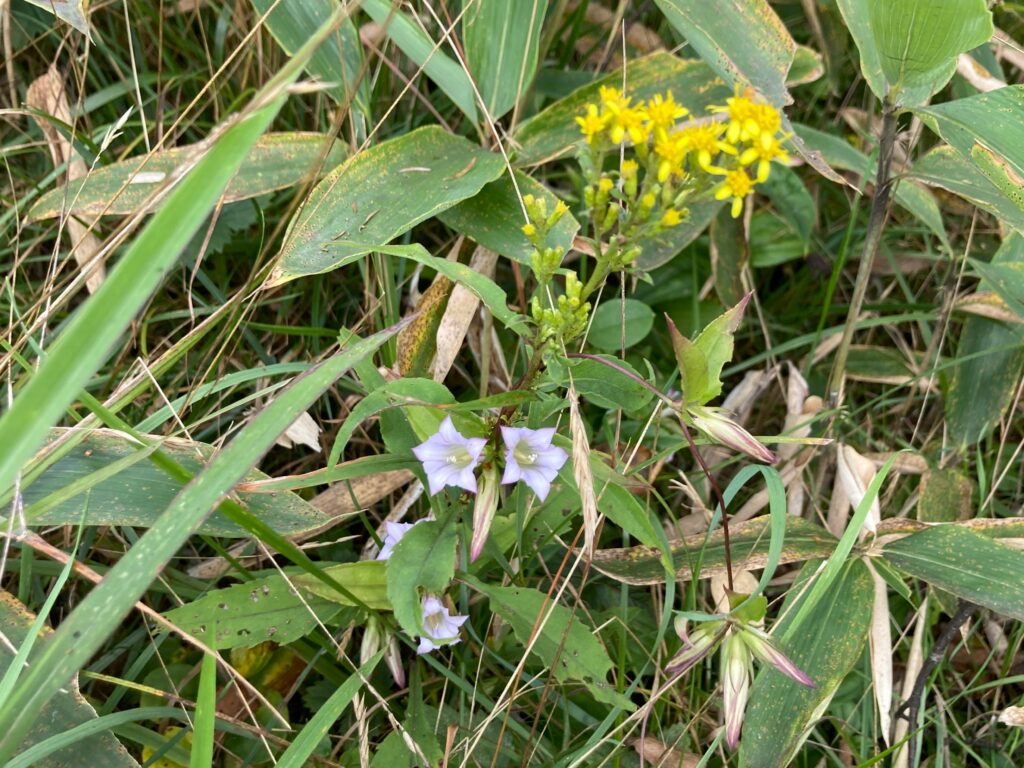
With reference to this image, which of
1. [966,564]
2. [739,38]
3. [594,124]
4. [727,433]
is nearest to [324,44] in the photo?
[739,38]

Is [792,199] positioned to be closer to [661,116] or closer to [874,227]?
[874,227]

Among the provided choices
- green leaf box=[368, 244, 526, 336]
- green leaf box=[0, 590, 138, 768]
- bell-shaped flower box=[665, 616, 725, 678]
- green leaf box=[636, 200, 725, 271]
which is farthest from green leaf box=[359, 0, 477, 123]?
green leaf box=[0, 590, 138, 768]

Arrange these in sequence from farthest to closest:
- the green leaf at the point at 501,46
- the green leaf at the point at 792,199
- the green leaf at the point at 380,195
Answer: the green leaf at the point at 792,199 < the green leaf at the point at 501,46 < the green leaf at the point at 380,195

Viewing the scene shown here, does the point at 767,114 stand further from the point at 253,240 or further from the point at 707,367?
the point at 253,240

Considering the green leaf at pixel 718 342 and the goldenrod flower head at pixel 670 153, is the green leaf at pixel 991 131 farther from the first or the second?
the goldenrod flower head at pixel 670 153

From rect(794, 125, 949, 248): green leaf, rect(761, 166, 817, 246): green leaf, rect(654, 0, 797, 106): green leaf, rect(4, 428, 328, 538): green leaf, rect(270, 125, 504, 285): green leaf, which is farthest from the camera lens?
rect(761, 166, 817, 246): green leaf

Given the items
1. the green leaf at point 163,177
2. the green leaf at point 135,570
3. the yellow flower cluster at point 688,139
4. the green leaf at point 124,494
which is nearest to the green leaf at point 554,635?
the green leaf at point 124,494

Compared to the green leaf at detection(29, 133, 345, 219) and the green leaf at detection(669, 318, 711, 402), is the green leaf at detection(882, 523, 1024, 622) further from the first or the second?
the green leaf at detection(29, 133, 345, 219)
